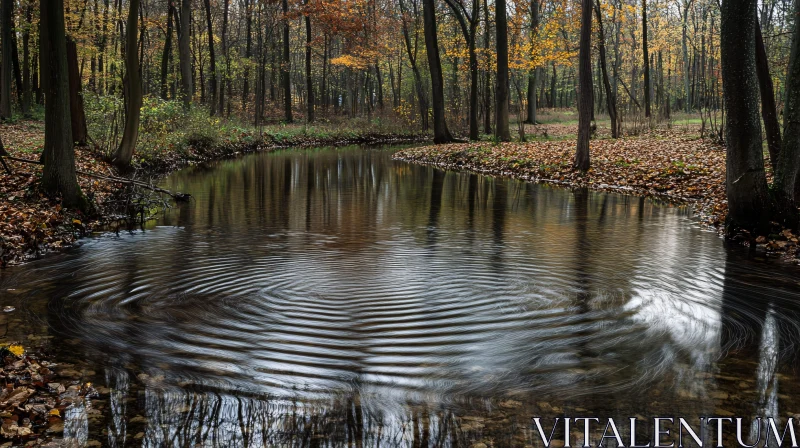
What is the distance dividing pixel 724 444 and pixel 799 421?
0.69 m

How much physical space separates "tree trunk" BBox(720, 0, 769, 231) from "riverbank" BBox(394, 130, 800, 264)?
0.78 metres

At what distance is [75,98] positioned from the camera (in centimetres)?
1638

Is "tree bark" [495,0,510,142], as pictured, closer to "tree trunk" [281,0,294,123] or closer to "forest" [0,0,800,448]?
"forest" [0,0,800,448]

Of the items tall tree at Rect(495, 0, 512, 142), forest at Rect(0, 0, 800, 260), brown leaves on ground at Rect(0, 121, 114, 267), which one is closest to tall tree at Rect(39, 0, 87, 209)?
forest at Rect(0, 0, 800, 260)

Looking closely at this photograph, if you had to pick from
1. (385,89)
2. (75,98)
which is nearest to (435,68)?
(75,98)

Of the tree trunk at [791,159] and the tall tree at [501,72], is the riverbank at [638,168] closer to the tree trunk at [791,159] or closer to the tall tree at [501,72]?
the tree trunk at [791,159]

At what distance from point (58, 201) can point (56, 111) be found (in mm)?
1523

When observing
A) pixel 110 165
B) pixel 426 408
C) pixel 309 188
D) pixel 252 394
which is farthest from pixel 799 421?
pixel 110 165

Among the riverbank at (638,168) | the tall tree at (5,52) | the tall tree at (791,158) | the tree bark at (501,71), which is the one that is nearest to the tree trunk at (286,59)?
the tall tree at (5,52)

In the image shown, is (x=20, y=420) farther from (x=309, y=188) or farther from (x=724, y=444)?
(x=309, y=188)

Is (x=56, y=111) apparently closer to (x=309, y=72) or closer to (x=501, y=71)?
(x=501, y=71)

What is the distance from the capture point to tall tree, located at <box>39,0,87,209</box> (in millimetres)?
9531

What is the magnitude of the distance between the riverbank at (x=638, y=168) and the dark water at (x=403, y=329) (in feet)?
3.89

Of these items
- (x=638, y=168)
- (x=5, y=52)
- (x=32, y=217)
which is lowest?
(x=32, y=217)
